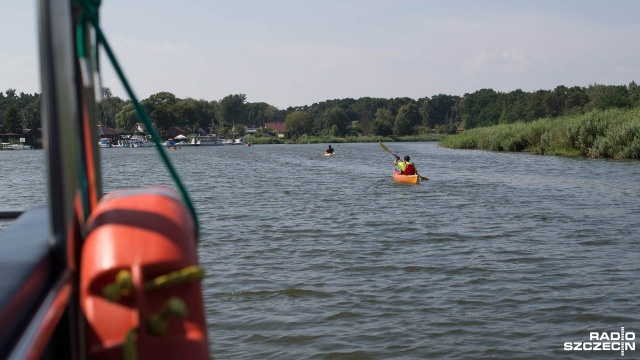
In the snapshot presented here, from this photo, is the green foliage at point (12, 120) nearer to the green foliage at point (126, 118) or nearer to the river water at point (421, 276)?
the green foliage at point (126, 118)

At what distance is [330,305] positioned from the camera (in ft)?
26.5

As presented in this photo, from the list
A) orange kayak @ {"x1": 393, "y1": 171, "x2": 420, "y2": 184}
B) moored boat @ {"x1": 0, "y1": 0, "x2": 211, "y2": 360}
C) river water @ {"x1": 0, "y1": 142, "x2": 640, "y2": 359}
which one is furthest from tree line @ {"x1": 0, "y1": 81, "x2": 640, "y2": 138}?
moored boat @ {"x1": 0, "y1": 0, "x2": 211, "y2": 360}

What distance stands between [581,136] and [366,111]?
13240cm

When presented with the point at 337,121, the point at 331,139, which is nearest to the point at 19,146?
the point at 331,139

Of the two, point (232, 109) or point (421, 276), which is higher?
point (232, 109)

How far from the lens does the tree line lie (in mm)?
82438

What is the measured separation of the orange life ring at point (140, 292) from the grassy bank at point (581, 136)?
110ft

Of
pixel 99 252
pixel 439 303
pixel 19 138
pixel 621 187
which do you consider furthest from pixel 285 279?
pixel 19 138

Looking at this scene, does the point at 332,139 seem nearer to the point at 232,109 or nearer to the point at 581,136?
the point at 232,109

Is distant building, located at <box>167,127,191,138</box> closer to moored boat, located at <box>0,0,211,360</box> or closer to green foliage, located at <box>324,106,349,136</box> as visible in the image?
green foliage, located at <box>324,106,349,136</box>

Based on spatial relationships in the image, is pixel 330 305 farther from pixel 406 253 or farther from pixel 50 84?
pixel 50 84

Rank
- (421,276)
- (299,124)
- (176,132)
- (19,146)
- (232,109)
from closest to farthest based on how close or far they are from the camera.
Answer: (421,276), (19,146), (176,132), (299,124), (232,109)

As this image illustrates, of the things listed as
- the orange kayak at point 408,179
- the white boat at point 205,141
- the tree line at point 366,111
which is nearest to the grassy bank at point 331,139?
the tree line at point 366,111

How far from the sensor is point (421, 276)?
941 cm
